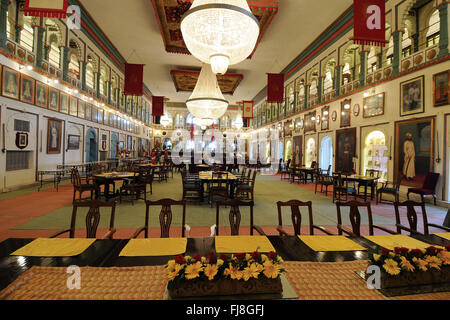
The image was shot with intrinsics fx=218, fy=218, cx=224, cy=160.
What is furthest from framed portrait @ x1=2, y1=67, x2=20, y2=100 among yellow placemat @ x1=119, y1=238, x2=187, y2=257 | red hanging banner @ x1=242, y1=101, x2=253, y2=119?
red hanging banner @ x1=242, y1=101, x2=253, y2=119

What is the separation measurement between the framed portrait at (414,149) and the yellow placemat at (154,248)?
808 centimetres

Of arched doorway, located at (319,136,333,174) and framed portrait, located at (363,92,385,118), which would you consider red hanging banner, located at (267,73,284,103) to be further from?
framed portrait, located at (363,92,385,118)

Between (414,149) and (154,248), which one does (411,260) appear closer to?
(154,248)

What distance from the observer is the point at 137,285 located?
1.19 m

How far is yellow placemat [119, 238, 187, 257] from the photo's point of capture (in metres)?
Answer: 1.61

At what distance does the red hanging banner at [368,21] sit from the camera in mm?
5918

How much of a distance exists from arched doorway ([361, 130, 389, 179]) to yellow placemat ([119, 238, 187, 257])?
8.97 meters

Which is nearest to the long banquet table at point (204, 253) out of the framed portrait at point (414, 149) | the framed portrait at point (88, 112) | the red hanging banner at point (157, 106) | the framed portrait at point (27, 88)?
the framed portrait at point (414, 149)

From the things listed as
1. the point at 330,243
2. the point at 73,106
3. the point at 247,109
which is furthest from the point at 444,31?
the point at 73,106

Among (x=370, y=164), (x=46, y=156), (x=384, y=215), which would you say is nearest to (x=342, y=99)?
(x=370, y=164)

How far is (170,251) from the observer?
1.66 metres

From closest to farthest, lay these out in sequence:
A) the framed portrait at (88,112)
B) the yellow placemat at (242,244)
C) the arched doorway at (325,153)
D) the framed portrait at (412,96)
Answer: the yellow placemat at (242,244) < the framed portrait at (412,96) < the framed portrait at (88,112) < the arched doorway at (325,153)

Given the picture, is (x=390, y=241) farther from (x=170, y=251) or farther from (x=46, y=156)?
(x=46, y=156)

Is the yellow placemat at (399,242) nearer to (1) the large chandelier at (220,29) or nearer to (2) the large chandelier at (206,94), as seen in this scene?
(1) the large chandelier at (220,29)
